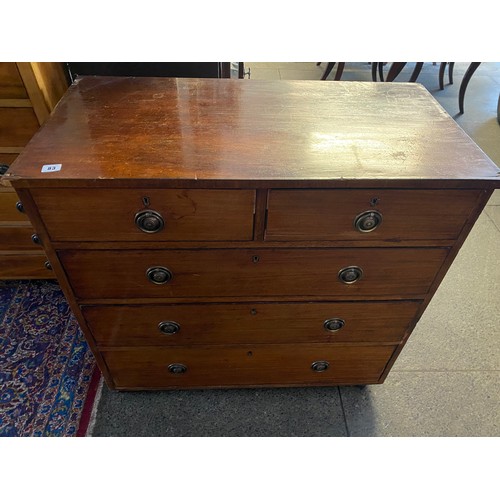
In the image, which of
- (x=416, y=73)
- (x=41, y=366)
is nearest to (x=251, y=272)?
(x=41, y=366)

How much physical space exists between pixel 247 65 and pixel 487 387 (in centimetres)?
337

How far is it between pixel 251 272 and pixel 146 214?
30cm

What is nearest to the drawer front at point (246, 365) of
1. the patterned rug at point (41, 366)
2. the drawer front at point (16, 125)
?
the patterned rug at point (41, 366)

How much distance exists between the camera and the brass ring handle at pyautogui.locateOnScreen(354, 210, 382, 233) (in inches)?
33.7

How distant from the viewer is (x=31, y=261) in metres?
1.54

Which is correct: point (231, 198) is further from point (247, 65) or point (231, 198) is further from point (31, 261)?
point (247, 65)

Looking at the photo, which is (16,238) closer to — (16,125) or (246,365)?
(16,125)

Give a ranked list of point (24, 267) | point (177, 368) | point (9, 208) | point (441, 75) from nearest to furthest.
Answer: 1. point (177, 368)
2. point (9, 208)
3. point (24, 267)
4. point (441, 75)

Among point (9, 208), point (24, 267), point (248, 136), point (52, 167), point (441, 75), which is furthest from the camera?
point (441, 75)

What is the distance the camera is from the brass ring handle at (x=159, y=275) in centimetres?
94

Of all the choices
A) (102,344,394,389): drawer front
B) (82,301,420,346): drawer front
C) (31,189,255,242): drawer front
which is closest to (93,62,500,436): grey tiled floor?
(102,344,394,389): drawer front

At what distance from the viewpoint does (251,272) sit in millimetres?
965

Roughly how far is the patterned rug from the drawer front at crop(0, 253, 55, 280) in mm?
93

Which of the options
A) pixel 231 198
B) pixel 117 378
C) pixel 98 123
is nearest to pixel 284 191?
pixel 231 198
